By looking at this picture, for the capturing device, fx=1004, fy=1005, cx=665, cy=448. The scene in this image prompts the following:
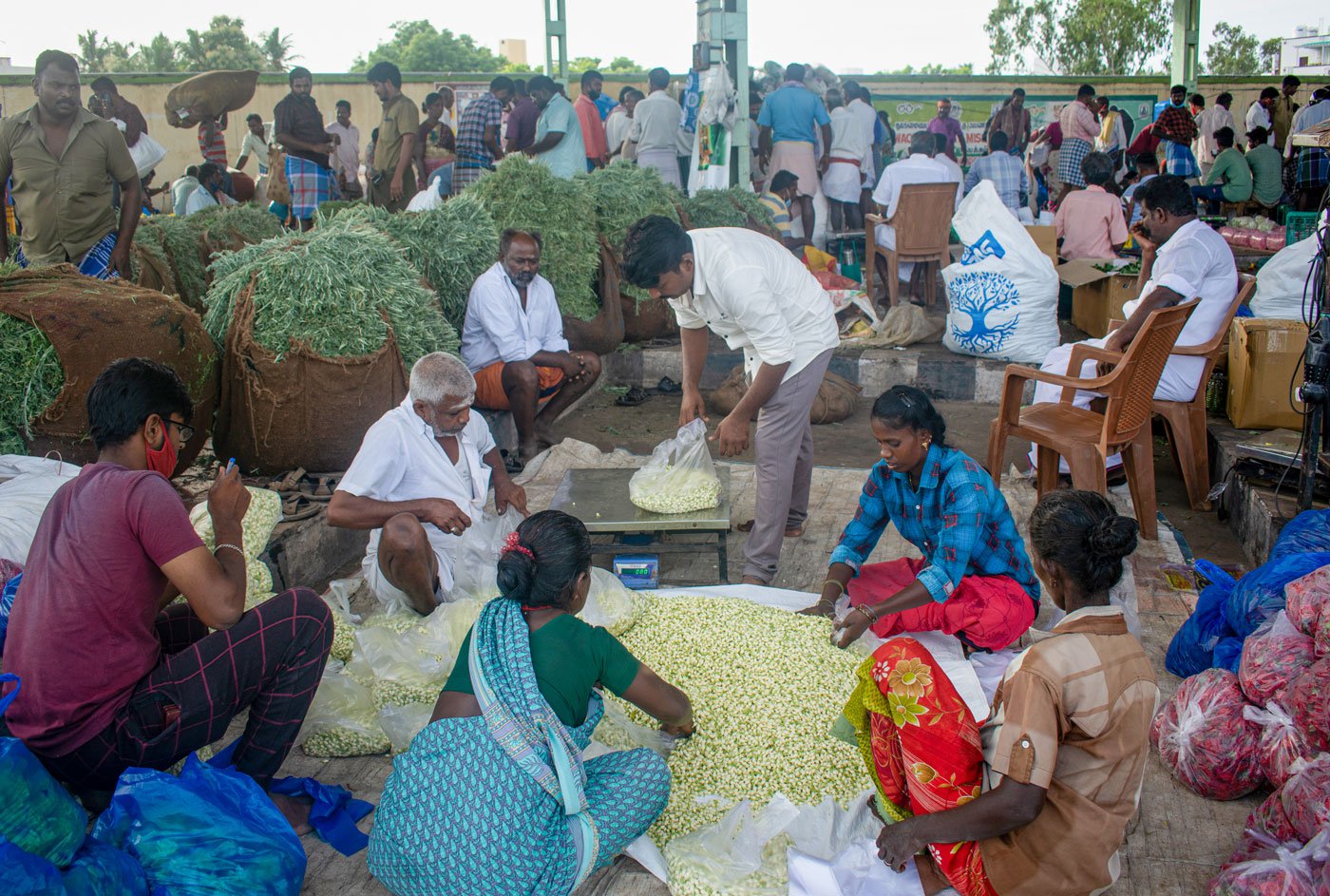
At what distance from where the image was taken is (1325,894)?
72.3 inches

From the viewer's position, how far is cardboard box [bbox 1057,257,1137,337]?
6.78 m

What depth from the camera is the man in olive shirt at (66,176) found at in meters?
4.71

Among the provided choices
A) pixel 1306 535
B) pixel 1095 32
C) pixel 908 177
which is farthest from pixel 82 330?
pixel 1095 32

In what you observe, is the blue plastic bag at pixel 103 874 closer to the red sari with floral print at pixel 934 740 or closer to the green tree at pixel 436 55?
the red sari with floral print at pixel 934 740

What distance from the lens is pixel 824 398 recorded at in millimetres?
6109

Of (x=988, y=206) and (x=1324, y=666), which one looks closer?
(x=1324, y=666)

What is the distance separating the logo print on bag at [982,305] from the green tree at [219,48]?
3454 cm

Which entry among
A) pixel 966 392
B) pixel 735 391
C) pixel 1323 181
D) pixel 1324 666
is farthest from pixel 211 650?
pixel 1323 181

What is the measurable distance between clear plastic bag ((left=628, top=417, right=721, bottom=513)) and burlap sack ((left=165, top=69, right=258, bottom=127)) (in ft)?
25.5

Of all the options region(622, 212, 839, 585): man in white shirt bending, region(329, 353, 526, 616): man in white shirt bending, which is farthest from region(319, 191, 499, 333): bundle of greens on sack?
region(329, 353, 526, 616): man in white shirt bending

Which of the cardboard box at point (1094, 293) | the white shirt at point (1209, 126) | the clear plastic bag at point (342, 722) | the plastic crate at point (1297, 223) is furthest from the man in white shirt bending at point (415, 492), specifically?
the white shirt at point (1209, 126)

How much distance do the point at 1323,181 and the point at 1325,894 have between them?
Answer: 9637 millimetres

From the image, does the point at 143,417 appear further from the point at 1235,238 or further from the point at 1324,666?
the point at 1235,238

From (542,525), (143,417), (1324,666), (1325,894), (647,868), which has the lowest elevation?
(647,868)
